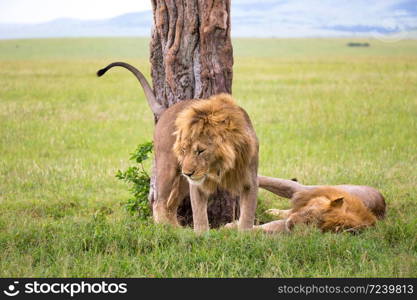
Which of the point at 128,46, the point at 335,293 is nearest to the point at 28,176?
the point at 335,293

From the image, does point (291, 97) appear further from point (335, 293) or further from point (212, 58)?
point (335, 293)

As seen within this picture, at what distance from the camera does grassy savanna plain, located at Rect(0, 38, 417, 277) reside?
17.0 ft

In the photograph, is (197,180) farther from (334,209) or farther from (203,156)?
(334,209)

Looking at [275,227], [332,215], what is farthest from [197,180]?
[332,215]

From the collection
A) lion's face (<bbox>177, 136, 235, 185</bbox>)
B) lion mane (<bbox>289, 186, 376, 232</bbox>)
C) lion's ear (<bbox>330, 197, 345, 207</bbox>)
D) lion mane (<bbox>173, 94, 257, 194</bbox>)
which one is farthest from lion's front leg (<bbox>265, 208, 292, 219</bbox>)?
lion's face (<bbox>177, 136, 235, 185</bbox>)

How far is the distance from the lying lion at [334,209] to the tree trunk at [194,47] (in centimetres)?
73

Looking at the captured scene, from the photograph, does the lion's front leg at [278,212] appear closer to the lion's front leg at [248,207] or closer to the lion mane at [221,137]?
the lion's front leg at [248,207]

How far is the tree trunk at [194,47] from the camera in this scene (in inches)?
267

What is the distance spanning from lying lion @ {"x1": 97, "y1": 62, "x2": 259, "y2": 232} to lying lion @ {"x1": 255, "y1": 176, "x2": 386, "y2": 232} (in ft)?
1.48

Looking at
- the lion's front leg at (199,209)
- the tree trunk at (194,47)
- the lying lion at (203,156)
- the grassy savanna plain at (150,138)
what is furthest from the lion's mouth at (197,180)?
the tree trunk at (194,47)

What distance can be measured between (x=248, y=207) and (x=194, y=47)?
1.75 m

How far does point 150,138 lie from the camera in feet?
45.8

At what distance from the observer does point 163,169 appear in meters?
6.25

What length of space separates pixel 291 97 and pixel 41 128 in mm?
8394
